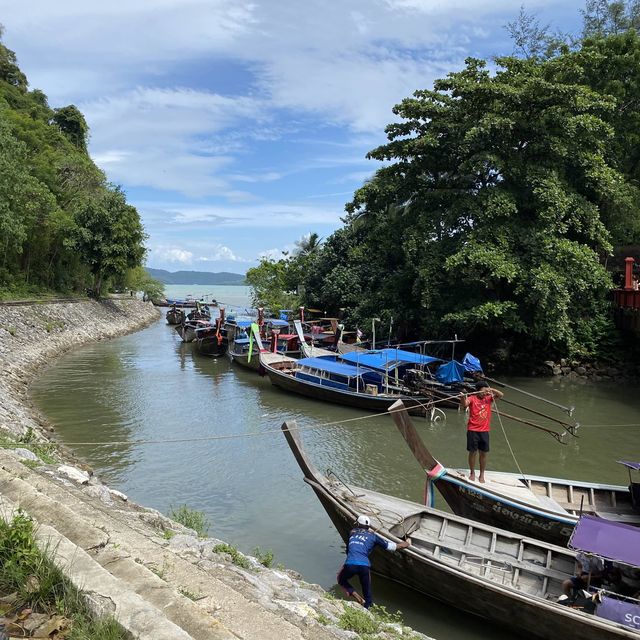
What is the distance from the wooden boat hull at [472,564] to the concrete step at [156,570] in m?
2.66

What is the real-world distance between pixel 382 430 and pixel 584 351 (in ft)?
39.2

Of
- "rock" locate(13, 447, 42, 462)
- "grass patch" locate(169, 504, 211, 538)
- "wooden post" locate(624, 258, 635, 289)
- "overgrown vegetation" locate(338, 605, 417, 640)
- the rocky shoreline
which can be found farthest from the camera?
"wooden post" locate(624, 258, 635, 289)

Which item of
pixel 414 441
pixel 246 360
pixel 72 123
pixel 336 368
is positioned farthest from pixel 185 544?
pixel 72 123

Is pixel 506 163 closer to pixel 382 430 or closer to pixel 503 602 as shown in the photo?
pixel 382 430

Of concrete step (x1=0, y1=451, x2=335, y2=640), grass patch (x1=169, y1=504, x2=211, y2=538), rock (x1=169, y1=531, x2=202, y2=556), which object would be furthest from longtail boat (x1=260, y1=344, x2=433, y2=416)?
concrete step (x1=0, y1=451, x2=335, y2=640)

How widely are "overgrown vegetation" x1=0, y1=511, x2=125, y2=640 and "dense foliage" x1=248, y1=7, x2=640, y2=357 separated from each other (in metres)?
18.7

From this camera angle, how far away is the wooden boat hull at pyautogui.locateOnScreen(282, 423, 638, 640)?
20.9 feet

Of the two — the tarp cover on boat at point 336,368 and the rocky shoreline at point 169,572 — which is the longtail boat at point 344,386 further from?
the rocky shoreline at point 169,572

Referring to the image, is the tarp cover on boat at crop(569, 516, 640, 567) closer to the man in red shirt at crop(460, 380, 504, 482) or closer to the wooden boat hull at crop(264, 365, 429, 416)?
the man in red shirt at crop(460, 380, 504, 482)

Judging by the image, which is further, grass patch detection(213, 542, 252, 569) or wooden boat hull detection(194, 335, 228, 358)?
wooden boat hull detection(194, 335, 228, 358)

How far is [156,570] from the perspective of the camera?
492cm

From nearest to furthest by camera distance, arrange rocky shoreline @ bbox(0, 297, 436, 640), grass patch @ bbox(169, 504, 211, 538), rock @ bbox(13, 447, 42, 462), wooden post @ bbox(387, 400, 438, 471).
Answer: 1. rocky shoreline @ bbox(0, 297, 436, 640)
2. rock @ bbox(13, 447, 42, 462)
3. grass patch @ bbox(169, 504, 211, 538)
4. wooden post @ bbox(387, 400, 438, 471)

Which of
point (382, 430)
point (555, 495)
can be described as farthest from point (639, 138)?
point (555, 495)

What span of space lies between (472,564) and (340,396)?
12229mm
